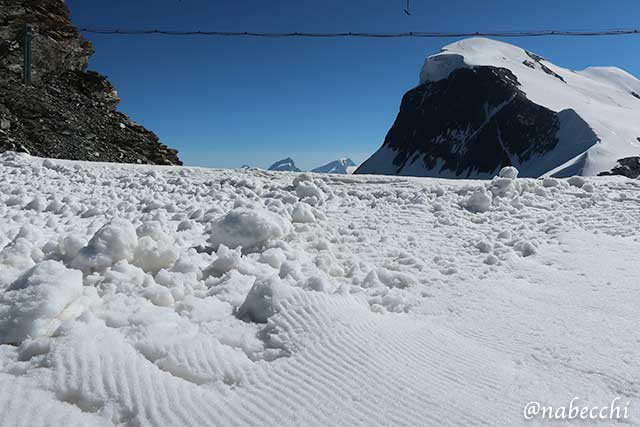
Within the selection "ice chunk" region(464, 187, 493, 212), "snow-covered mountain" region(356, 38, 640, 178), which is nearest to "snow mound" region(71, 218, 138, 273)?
"ice chunk" region(464, 187, 493, 212)

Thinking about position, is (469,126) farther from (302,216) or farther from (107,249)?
(107,249)

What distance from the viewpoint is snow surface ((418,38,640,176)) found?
175 feet

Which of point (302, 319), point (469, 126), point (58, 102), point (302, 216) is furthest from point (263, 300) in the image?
point (469, 126)

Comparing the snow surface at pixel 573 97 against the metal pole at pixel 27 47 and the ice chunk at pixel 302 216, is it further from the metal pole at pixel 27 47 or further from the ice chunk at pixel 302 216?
the ice chunk at pixel 302 216

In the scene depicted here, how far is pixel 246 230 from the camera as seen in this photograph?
14.8 feet

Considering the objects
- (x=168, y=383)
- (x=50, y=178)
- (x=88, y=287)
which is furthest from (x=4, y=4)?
(x=168, y=383)

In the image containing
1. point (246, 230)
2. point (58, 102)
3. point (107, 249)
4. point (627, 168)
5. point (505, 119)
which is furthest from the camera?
point (505, 119)

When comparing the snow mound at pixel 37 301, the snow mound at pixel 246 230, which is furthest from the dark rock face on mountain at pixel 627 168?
the snow mound at pixel 37 301

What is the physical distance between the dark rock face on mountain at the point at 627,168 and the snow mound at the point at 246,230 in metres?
52.4

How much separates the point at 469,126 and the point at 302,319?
91326mm

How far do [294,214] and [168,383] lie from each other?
350cm

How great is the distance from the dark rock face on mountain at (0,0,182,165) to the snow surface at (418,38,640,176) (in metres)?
47.9

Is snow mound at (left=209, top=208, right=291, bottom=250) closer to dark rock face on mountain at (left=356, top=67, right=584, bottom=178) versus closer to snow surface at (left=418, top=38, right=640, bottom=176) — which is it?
snow surface at (left=418, top=38, right=640, bottom=176)

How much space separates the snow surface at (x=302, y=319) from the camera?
7.09 feet
